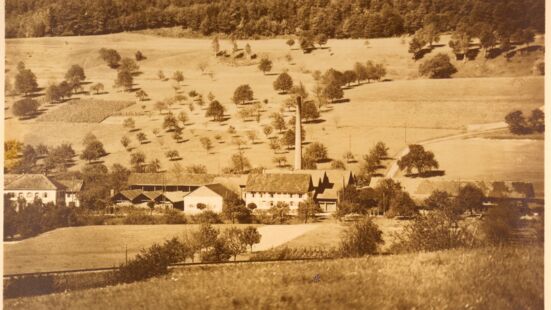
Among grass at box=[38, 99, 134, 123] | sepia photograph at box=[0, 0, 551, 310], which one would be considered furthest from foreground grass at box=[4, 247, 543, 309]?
grass at box=[38, 99, 134, 123]

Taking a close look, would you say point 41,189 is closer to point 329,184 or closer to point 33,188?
point 33,188

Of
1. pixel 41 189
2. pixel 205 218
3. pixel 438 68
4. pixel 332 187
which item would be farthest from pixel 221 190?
pixel 438 68

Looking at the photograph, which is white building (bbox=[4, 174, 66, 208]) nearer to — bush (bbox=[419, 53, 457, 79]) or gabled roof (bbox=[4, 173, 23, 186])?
gabled roof (bbox=[4, 173, 23, 186])

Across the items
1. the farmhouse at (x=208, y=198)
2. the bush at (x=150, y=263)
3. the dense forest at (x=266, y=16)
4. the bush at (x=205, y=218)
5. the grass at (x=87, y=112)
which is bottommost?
the bush at (x=150, y=263)

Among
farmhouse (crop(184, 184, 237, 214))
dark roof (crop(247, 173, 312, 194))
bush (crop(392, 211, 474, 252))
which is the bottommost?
bush (crop(392, 211, 474, 252))

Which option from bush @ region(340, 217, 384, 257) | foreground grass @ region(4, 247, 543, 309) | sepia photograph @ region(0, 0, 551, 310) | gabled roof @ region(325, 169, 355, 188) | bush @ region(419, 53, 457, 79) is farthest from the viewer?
bush @ region(419, 53, 457, 79)

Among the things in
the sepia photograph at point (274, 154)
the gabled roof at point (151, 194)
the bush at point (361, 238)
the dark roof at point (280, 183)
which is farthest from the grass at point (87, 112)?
the bush at point (361, 238)

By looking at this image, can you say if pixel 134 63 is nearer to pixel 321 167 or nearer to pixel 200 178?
pixel 200 178

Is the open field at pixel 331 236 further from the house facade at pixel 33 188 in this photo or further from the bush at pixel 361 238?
the house facade at pixel 33 188
